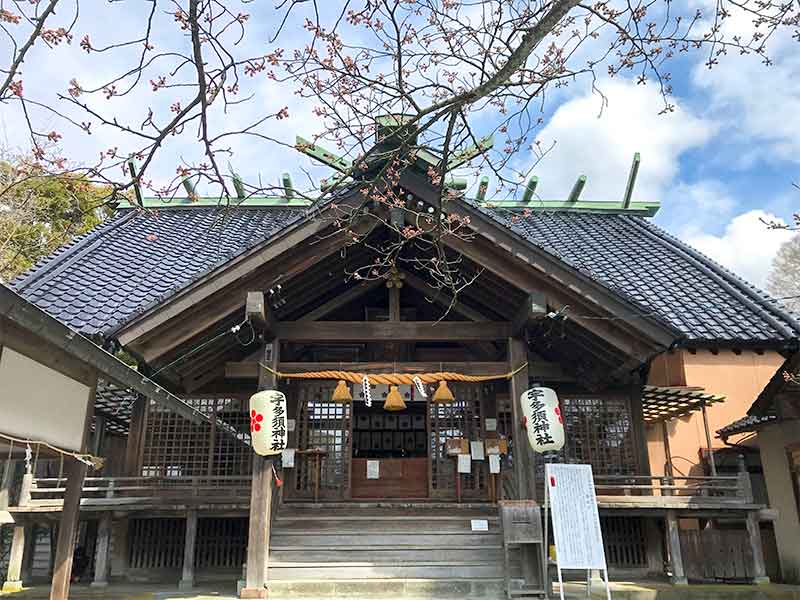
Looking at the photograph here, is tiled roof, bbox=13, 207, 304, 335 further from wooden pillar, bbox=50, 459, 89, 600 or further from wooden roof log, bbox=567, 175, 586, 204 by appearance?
wooden roof log, bbox=567, 175, 586, 204

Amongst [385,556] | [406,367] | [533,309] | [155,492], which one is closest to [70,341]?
[406,367]

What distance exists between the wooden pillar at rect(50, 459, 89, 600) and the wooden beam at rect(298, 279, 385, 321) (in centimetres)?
451

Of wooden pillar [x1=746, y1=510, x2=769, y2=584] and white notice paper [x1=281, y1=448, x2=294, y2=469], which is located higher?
white notice paper [x1=281, y1=448, x2=294, y2=469]

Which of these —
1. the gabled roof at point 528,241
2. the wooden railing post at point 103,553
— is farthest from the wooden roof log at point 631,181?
the wooden railing post at point 103,553

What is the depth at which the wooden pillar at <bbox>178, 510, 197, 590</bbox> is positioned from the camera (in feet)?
35.1

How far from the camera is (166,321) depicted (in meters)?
8.87

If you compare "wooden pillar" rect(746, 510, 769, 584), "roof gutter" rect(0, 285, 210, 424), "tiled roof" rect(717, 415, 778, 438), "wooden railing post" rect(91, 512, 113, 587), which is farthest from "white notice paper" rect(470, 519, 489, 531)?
"wooden railing post" rect(91, 512, 113, 587)

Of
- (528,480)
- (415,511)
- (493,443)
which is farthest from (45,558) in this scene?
(528,480)

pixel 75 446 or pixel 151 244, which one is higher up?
pixel 151 244

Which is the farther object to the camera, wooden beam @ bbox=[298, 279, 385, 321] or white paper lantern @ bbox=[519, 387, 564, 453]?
wooden beam @ bbox=[298, 279, 385, 321]

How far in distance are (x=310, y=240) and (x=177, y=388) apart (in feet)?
14.4

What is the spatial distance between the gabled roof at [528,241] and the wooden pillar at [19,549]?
9.49 feet

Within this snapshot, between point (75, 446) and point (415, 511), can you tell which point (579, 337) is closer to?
point (415, 511)

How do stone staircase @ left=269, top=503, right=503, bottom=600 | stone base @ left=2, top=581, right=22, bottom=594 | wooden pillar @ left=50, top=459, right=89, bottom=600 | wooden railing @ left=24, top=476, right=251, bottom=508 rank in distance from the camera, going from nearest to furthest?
wooden pillar @ left=50, top=459, right=89, bottom=600, stone staircase @ left=269, top=503, right=503, bottom=600, wooden railing @ left=24, top=476, right=251, bottom=508, stone base @ left=2, top=581, right=22, bottom=594
